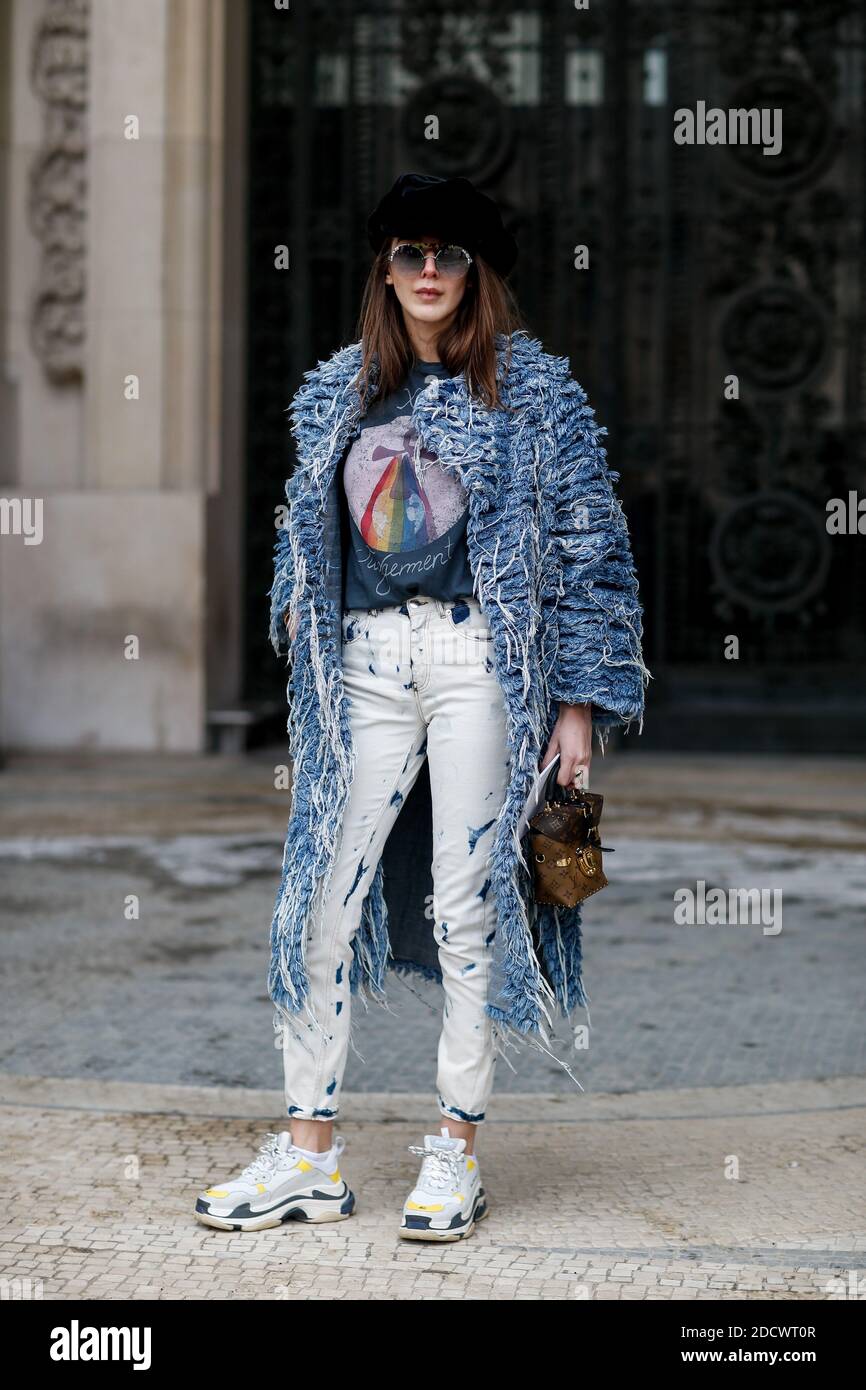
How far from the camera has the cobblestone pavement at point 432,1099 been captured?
3.21 m

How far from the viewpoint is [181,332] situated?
1058cm

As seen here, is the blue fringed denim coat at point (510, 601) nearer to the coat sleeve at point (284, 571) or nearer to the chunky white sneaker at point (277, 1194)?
the coat sleeve at point (284, 571)

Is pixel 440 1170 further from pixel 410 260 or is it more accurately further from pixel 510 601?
pixel 410 260

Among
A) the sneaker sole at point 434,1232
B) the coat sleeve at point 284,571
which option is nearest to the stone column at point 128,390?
the coat sleeve at point 284,571

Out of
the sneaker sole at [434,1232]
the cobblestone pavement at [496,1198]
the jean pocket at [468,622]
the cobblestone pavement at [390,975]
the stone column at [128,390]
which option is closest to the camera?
the cobblestone pavement at [496,1198]

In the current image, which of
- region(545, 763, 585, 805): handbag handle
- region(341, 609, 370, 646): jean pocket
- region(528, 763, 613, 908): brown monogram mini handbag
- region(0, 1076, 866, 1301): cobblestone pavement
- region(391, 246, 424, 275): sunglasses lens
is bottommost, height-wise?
region(0, 1076, 866, 1301): cobblestone pavement

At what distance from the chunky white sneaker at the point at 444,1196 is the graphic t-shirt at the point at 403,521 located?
→ 99 cm

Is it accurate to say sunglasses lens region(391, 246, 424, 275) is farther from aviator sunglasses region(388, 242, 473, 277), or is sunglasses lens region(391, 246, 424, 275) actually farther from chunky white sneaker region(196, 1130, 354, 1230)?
chunky white sneaker region(196, 1130, 354, 1230)

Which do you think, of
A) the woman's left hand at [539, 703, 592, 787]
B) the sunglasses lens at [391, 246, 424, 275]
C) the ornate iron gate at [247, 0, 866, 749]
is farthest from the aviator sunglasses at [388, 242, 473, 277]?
the ornate iron gate at [247, 0, 866, 749]

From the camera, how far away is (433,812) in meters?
3.48

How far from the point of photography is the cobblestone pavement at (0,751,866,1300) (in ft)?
10.5

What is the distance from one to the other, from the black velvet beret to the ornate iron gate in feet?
24.5

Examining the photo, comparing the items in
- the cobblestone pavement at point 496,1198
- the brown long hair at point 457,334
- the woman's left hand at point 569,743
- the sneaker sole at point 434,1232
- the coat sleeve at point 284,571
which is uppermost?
the brown long hair at point 457,334
